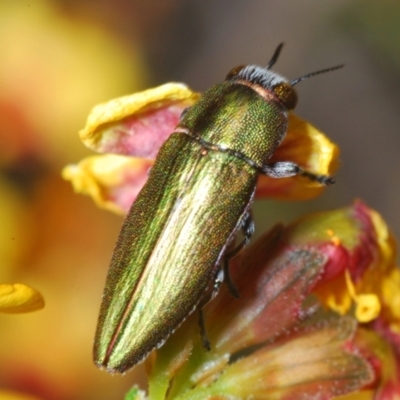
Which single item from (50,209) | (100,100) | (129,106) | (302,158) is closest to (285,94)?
(302,158)

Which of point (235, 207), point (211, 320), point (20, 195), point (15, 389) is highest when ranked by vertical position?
point (20, 195)

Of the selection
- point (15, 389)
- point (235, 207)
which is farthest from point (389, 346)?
point (15, 389)

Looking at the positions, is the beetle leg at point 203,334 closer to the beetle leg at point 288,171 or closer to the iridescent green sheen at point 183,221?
the iridescent green sheen at point 183,221

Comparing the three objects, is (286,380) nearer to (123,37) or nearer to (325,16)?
(123,37)

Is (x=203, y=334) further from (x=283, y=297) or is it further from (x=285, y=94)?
(x=285, y=94)

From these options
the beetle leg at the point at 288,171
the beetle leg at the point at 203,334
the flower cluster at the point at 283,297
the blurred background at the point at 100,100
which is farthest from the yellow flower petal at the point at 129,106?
the blurred background at the point at 100,100

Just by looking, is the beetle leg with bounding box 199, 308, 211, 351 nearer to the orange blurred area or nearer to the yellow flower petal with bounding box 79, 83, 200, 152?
the yellow flower petal with bounding box 79, 83, 200, 152
